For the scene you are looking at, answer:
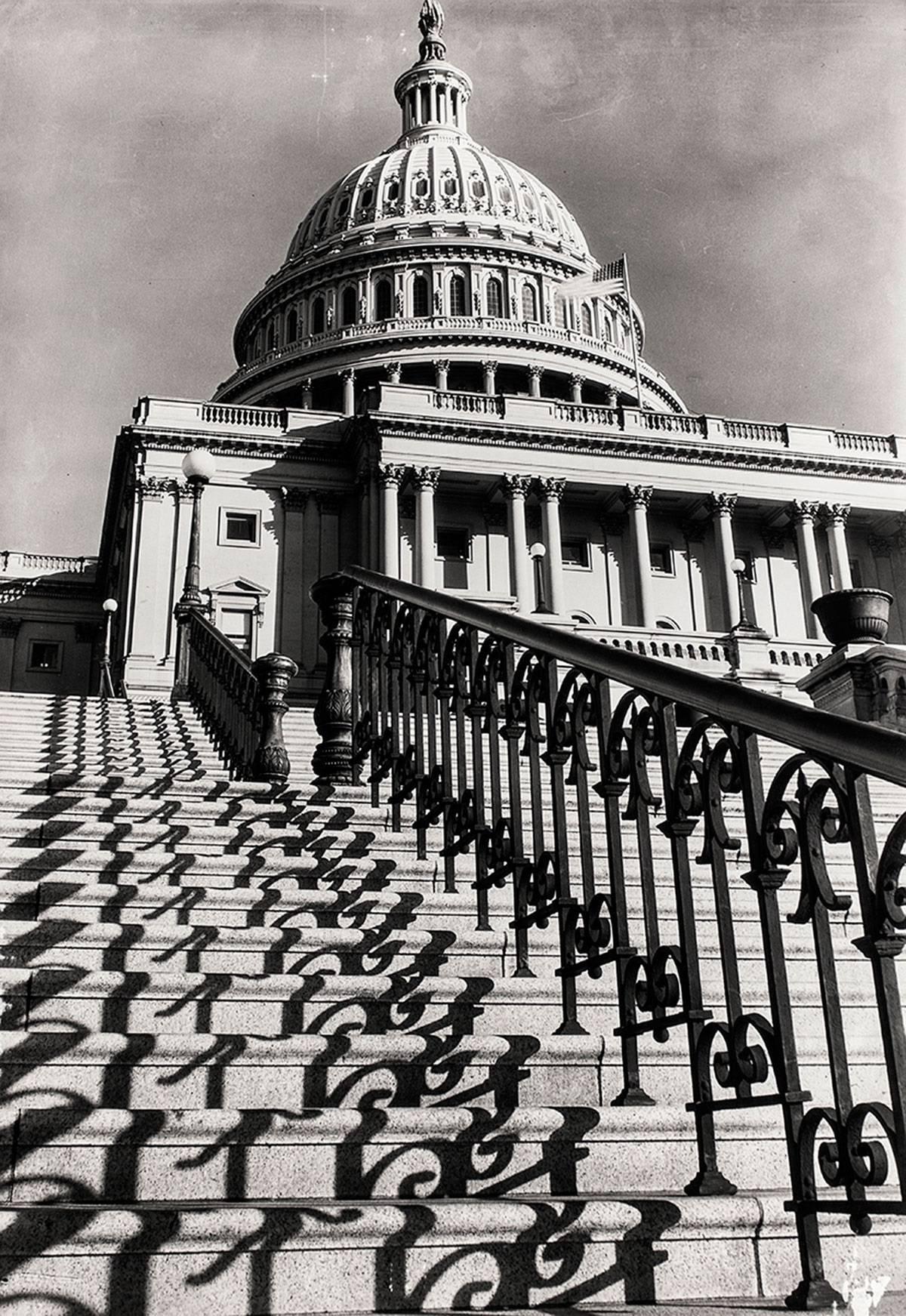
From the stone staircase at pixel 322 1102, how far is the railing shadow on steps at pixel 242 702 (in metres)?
2.10

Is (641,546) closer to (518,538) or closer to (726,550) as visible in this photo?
(726,550)

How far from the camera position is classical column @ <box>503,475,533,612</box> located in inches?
1821

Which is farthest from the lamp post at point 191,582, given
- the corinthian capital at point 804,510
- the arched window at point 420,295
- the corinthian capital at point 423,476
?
the arched window at point 420,295

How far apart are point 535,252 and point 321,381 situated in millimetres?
15814

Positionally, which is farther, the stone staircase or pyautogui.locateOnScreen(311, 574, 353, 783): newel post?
pyautogui.locateOnScreen(311, 574, 353, 783): newel post

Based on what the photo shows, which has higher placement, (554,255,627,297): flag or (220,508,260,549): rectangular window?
(554,255,627,297): flag

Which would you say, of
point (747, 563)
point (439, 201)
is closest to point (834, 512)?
point (747, 563)

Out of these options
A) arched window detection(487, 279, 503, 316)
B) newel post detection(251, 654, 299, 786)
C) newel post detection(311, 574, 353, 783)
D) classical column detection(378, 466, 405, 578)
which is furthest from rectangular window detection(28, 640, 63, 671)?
newel post detection(311, 574, 353, 783)

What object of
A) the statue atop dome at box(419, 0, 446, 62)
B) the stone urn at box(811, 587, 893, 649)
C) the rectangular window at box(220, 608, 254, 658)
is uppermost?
the statue atop dome at box(419, 0, 446, 62)

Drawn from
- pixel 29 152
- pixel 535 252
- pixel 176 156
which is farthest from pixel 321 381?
pixel 29 152

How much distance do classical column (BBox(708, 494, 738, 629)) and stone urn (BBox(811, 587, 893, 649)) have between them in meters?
36.8

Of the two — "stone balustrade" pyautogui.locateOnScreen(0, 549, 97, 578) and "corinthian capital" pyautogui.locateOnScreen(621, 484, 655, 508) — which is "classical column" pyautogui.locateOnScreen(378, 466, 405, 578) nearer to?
"corinthian capital" pyautogui.locateOnScreen(621, 484, 655, 508)

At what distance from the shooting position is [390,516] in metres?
45.9

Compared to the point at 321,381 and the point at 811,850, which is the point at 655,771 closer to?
the point at 811,850
